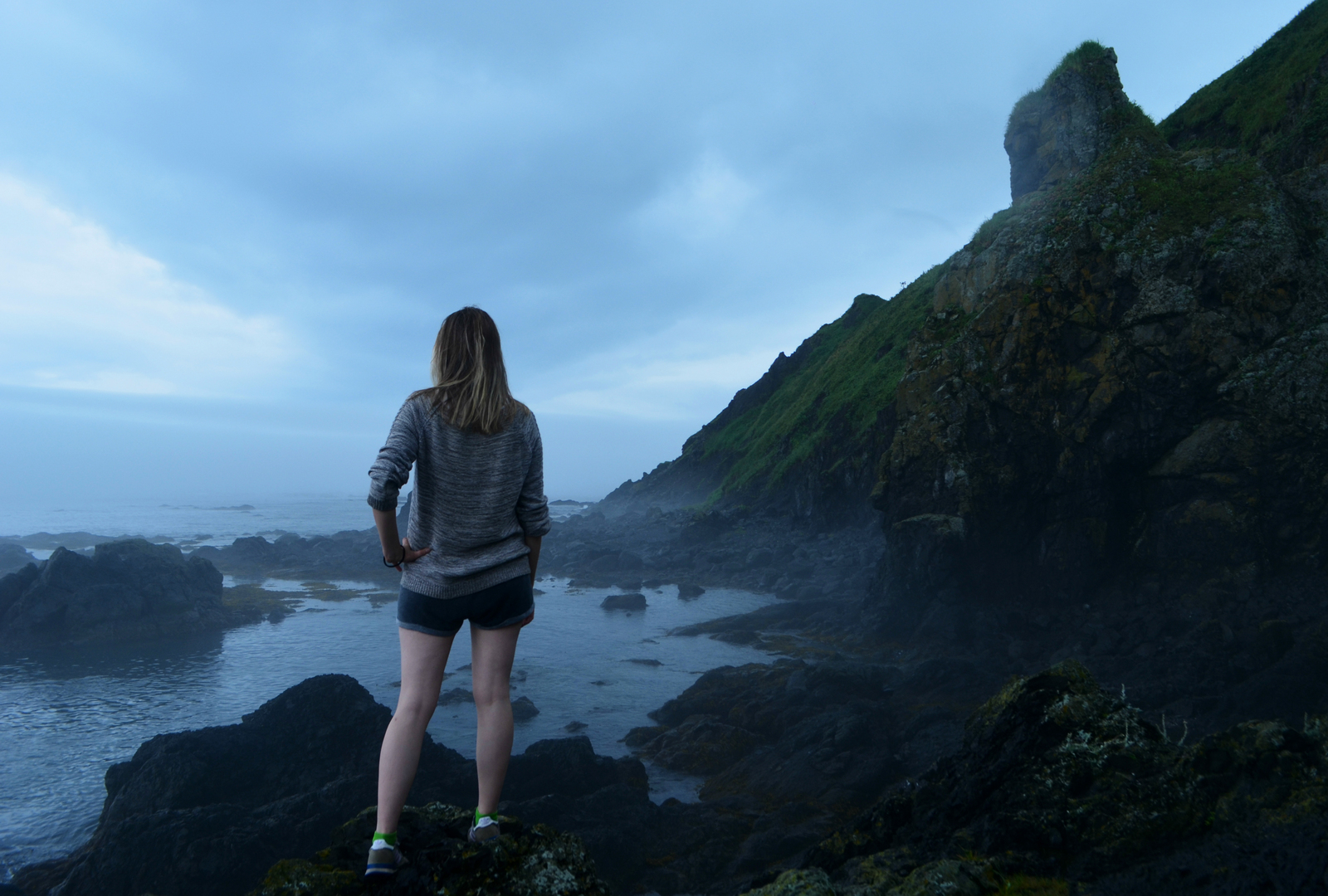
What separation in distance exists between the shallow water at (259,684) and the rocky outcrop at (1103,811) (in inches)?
411

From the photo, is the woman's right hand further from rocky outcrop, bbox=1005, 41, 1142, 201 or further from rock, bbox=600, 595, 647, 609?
rock, bbox=600, 595, 647, 609

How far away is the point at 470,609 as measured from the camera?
11.4 feet

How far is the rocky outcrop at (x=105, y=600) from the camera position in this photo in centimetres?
2992

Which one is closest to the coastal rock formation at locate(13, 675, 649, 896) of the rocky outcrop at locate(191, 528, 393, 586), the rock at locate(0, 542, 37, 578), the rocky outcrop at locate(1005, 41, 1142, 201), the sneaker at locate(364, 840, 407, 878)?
the sneaker at locate(364, 840, 407, 878)

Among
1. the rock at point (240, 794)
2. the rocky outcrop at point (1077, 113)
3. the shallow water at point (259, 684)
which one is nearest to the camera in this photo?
the rock at point (240, 794)

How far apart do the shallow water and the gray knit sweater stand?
13.3 meters

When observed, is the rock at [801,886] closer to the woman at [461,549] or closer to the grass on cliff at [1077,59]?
the woman at [461,549]

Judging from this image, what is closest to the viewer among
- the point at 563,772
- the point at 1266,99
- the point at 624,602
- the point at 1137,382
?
the point at 563,772

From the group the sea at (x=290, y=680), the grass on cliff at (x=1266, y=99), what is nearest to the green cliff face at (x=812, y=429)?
the sea at (x=290, y=680)

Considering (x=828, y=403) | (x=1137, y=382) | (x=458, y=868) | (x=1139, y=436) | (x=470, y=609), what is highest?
(x=828, y=403)

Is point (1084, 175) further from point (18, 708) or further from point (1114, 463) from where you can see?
point (18, 708)

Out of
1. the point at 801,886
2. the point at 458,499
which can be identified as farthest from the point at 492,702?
the point at 801,886

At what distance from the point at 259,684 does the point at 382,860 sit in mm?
26960

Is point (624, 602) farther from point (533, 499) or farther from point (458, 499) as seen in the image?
point (458, 499)
